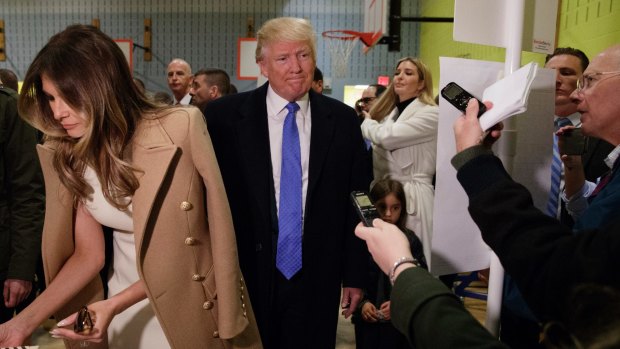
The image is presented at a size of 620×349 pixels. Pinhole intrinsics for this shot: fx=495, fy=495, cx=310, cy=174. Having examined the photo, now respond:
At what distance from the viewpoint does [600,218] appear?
105cm

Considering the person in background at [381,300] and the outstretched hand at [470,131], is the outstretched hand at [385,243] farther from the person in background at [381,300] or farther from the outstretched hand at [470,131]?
the person in background at [381,300]

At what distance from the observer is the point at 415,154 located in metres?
3.30

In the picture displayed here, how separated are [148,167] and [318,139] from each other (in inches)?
34.9

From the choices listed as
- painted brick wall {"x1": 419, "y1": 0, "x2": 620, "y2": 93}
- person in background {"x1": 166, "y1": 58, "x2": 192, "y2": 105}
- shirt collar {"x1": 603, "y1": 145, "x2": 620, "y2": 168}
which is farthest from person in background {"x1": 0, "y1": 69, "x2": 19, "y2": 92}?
painted brick wall {"x1": 419, "y1": 0, "x2": 620, "y2": 93}

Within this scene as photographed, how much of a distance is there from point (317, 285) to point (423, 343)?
1.32m

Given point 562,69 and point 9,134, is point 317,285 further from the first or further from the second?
point 562,69

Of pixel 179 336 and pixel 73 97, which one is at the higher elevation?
pixel 73 97

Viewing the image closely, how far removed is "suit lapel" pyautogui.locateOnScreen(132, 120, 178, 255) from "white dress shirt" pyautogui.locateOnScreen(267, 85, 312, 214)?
759 mm

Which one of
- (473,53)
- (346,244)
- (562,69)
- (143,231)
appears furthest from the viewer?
(473,53)

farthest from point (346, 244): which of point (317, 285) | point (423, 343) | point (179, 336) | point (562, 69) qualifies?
point (562, 69)

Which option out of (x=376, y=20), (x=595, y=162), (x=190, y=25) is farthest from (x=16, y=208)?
(x=190, y=25)

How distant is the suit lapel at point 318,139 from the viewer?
203cm

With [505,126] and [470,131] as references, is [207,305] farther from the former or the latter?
[505,126]

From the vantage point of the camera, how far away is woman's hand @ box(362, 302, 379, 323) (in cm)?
278
